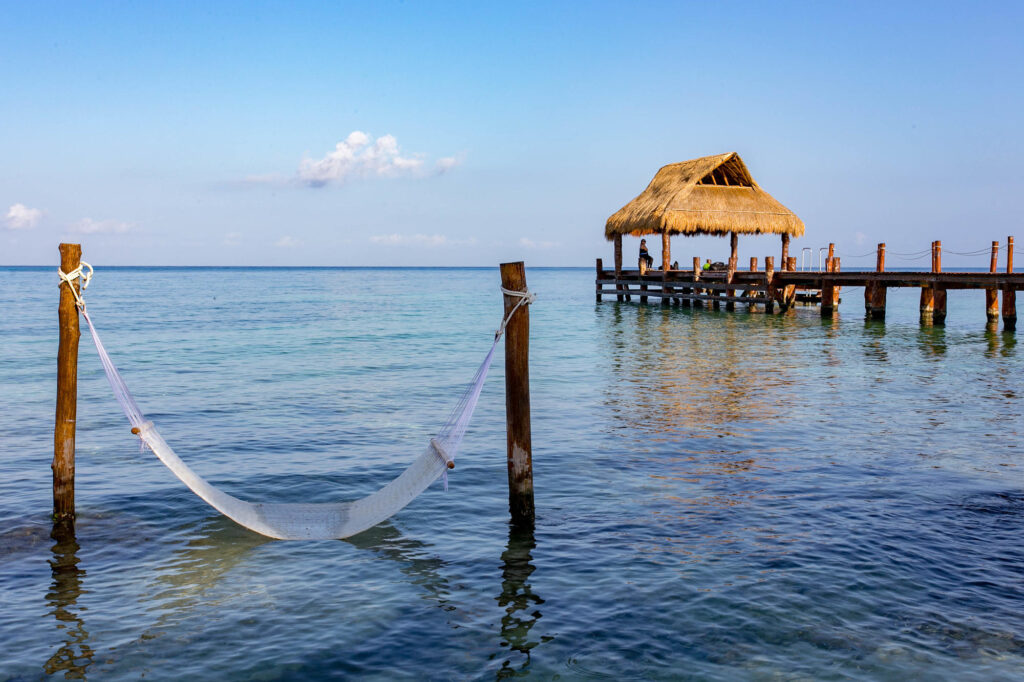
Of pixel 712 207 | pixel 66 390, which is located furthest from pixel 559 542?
pixel 712 207

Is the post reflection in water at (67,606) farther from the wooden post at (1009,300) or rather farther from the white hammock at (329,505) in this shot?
the wooden post at (1009,300)

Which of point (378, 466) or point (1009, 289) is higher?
point (1009, 289)

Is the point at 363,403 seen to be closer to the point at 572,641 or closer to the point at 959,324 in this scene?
the point at 572,641

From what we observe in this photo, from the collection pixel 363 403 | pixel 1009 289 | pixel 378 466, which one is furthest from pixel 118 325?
pixel 1009 289

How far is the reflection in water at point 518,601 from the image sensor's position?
4.46 metres

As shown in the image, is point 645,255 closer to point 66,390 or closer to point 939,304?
point 939,304

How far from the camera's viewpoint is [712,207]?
27.8 m

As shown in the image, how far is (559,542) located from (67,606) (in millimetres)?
3327

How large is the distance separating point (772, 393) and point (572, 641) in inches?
346

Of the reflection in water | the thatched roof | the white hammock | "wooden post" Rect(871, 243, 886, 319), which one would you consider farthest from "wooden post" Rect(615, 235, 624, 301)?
the white hammock

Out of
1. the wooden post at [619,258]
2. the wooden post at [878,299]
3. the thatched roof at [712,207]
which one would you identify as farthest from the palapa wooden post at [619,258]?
the wooden post at [878,299]

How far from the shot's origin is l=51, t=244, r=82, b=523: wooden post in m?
6.16

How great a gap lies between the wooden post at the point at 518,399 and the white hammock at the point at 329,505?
9 cm

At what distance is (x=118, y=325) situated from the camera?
2822 centimetres
